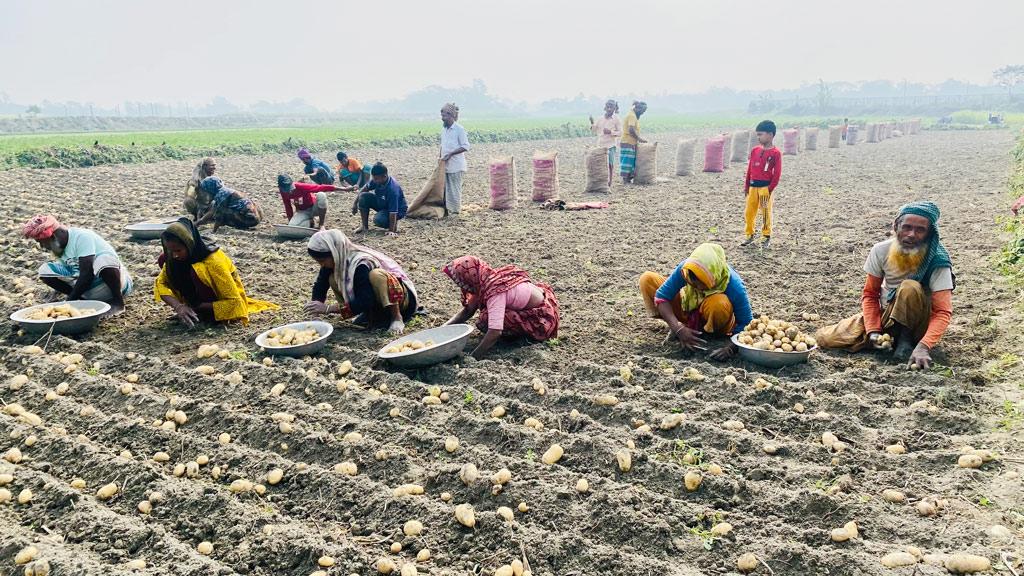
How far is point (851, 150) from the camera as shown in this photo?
24.8m

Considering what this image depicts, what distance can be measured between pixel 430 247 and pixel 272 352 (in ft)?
13.4

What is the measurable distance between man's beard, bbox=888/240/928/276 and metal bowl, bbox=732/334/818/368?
794mm

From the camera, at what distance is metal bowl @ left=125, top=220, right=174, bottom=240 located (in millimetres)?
8367

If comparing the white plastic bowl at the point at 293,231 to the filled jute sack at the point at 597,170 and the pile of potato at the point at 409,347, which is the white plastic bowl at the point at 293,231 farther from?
the filled jute sack at the point at 597,170

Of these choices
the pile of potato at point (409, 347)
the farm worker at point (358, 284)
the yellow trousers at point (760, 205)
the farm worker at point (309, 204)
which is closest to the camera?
the pile of potato at point (409, 347)

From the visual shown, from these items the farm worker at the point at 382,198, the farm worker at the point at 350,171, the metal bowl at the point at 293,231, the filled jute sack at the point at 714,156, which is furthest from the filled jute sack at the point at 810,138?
the metal bowl at the point at 293,231

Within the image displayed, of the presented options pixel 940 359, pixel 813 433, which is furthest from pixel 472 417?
pixel 940 359

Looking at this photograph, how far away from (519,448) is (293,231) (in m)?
6.23

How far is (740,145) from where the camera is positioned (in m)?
20.2

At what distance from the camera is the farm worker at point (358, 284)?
517cm

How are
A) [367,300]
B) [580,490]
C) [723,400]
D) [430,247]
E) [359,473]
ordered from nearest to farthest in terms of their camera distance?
[580,490] < [359,473] < [723,400] < [367,300] < [430,247]

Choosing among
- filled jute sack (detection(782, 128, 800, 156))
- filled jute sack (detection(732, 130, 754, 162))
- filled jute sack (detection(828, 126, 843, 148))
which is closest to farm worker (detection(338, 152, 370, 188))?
filled jute sack (detection(732, 130, 754, 162))

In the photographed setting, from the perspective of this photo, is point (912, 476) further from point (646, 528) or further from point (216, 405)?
point (216, 405)

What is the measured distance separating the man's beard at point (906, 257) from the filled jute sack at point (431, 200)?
24.0ft
